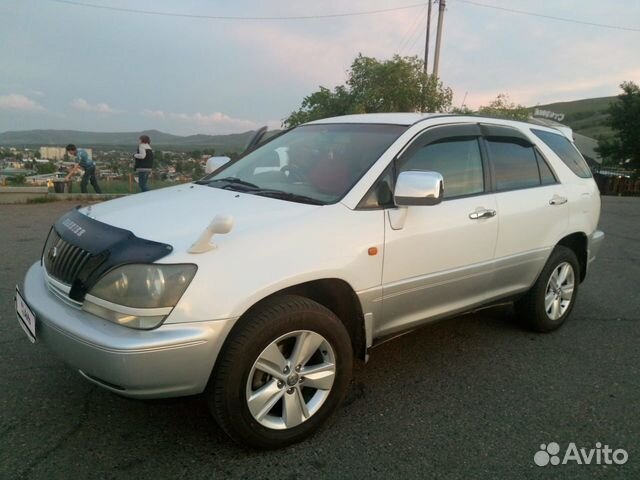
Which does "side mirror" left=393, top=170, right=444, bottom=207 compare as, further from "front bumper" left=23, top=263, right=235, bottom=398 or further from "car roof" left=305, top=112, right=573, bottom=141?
"front bumper" left=23, top=263, right=235, bottom=398

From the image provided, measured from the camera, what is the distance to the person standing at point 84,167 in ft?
40.2

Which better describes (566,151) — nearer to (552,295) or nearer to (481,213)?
(552,295)

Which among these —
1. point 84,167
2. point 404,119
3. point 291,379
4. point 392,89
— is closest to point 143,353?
point 291,379

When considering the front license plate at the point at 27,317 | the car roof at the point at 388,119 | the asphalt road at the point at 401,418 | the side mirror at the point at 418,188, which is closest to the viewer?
the asphalt road at the point at 401,418

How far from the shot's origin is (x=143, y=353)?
207 cm

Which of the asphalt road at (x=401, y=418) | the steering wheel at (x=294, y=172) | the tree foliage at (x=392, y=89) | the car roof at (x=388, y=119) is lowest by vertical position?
the asphalt road at (x=401, y=418)

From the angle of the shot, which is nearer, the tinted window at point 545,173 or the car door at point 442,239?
the car door at point 442,239

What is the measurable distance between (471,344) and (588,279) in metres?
2.84

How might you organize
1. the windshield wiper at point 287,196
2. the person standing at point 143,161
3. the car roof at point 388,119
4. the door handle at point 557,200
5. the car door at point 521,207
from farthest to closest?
the person standing at point 143,161 < the door handle at point 557,200 < the car door at point 521,207 < the car roof at point 388,119 < the windshield wiper at point 287,196

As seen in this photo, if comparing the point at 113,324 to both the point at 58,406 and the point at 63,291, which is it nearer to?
the point at 63,291

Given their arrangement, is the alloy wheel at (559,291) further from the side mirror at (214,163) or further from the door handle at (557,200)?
the side mirror at (214,163)

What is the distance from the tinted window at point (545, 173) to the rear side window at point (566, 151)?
219 mm

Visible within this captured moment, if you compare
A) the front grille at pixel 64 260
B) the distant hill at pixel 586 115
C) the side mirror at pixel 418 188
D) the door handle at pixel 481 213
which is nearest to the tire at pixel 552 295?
the door handle at pixel 481 213

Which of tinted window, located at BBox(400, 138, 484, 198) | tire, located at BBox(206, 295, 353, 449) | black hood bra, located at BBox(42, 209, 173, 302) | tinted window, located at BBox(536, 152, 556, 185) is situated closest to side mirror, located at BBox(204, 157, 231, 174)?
black hood bra, located at BBox(42, 209, 173, 302)
